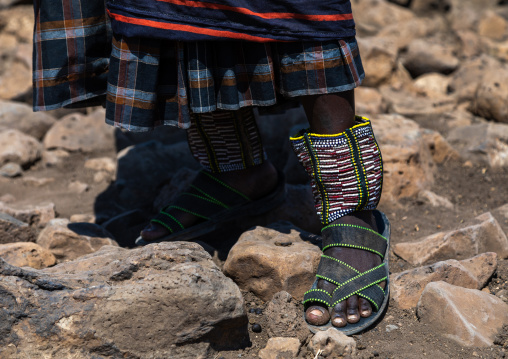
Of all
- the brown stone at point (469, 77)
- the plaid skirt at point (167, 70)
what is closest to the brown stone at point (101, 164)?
the plaid skirt at point (167, 70)

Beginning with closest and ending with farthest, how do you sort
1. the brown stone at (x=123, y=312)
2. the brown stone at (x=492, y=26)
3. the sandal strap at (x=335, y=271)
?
the brown stone at (x=123, y=312) → the sandal strap at (x=335, y=271) → the brown stone at (x=492, y=26)

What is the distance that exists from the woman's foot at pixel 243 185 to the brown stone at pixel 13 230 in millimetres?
579

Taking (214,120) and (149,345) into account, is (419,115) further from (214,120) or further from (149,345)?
(149,345)

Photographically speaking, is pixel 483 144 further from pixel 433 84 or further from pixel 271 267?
pixel 271 267

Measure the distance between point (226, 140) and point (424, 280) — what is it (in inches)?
41.1

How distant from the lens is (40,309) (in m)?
1.67

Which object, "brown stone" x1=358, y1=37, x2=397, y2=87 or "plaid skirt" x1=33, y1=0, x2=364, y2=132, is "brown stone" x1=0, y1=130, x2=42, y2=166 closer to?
"plaid skirt" x1=33, y1=0, x2=364, y2=132

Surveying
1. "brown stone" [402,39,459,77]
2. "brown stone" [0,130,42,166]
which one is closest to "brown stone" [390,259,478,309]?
"brown stone" [0,130,42,166]

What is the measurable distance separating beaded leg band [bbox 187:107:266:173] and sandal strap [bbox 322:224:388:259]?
61 centimetres

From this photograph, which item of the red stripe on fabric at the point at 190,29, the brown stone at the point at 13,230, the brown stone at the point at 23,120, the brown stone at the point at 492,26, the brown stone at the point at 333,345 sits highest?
the red stripe on fabric at the point at 190,29

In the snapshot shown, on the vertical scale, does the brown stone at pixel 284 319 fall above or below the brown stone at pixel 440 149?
above

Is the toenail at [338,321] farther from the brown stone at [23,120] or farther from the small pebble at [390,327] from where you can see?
the brown stone at [23,120]

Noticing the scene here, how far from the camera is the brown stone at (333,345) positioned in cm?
174

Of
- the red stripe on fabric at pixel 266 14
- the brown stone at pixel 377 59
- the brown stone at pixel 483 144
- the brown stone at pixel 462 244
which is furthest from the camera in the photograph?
the brown stone at pixel 377 59
